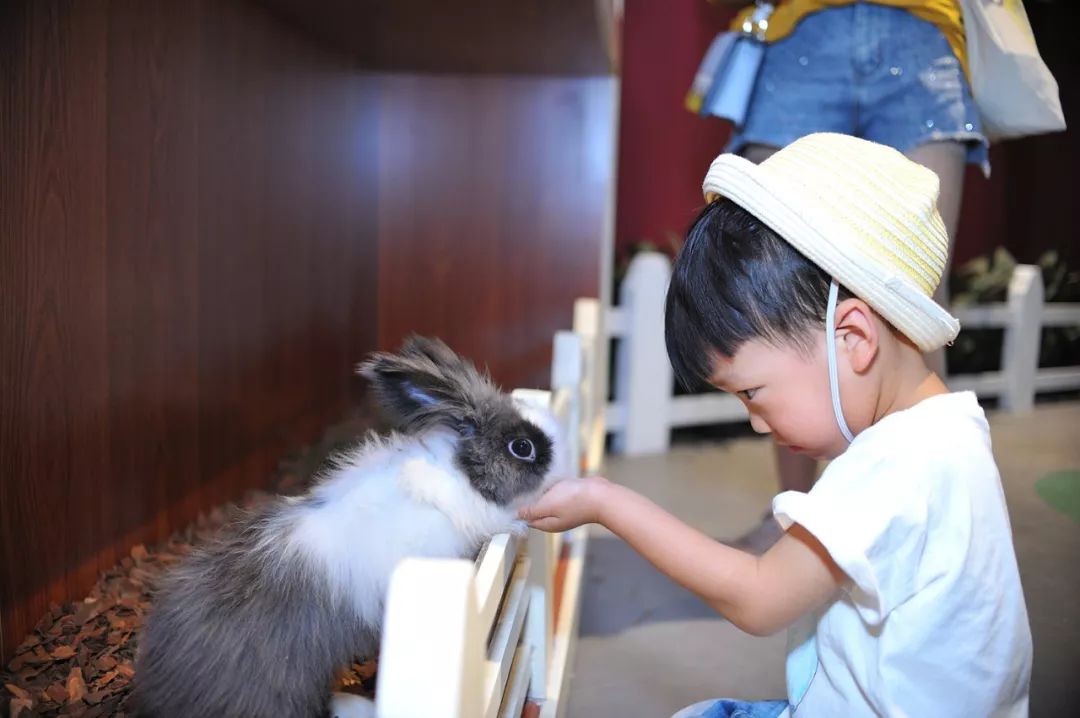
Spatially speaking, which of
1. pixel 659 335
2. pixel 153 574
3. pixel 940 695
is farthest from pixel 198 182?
pixel 659 335

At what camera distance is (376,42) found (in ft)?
5.41

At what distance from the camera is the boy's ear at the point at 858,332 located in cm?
65

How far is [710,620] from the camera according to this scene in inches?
48.6

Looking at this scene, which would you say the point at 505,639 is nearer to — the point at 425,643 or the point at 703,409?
the point at 425,643

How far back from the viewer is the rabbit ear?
28.4 inches

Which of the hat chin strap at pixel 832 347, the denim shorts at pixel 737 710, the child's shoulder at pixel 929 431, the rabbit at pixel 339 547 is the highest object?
the hat chin strap at pixel 832 347

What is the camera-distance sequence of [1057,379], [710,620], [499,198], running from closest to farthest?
[710,620], [499,198], [1057,379]

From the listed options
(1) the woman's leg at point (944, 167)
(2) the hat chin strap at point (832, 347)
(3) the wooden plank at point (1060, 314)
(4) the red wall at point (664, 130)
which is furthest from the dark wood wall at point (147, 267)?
(3) the wooden plank at point (1060, 314)

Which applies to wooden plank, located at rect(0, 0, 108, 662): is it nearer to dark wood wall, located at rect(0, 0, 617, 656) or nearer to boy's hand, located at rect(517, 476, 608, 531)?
dark wood wall, located at rect(0, 0, 617, 656)

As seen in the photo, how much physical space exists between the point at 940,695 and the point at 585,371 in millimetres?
867

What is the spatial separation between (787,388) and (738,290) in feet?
0.29

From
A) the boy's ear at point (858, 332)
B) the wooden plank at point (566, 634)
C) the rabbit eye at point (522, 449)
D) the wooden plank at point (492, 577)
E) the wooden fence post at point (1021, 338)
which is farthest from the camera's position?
the wooden fence post at point (1021, 338)

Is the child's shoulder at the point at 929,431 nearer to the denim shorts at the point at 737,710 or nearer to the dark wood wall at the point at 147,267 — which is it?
the denim shorts at the point at 737,710

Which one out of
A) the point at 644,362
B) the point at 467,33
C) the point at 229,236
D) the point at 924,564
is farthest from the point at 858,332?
the point at 644,362
